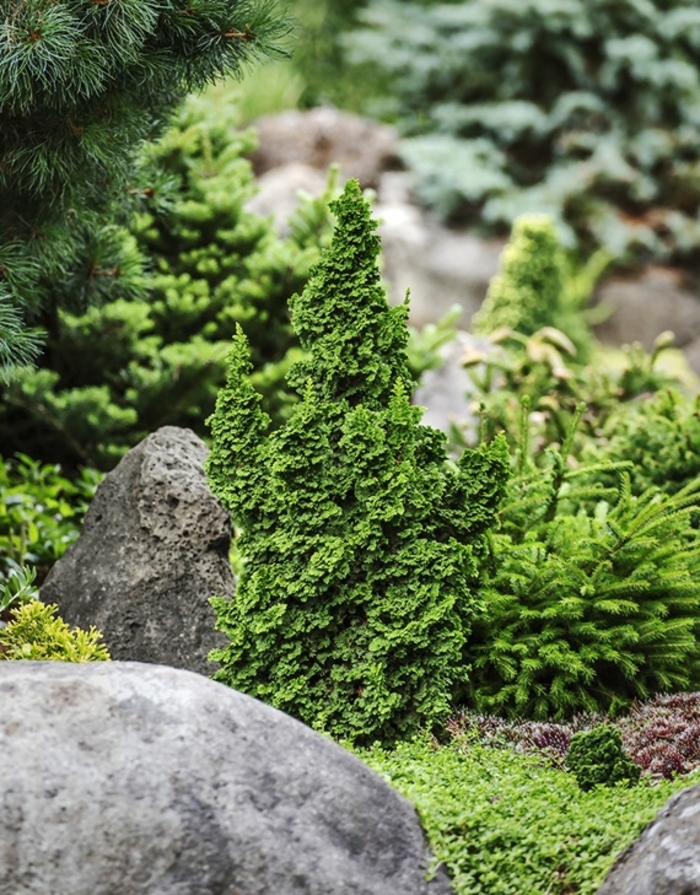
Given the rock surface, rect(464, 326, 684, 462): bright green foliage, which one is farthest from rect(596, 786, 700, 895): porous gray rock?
the rock surface

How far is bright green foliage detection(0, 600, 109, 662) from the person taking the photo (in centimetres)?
398

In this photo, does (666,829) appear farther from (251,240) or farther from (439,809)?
(251,240)

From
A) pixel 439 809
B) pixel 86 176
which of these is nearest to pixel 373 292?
pixel 86 176

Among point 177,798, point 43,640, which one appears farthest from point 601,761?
point 43,640

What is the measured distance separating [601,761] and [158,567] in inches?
71.8

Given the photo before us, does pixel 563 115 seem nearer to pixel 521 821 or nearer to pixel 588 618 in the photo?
pixel 588 618

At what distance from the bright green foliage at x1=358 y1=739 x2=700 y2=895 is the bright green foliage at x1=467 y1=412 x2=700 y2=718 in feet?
1.86

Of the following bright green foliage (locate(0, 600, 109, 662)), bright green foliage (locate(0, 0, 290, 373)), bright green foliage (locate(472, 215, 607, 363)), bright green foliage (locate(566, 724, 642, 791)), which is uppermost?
bright green foliage (locate(472, 215, 607, 363))

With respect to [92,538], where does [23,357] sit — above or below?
above

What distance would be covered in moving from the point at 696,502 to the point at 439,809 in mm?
2740

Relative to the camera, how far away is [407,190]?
14.1m

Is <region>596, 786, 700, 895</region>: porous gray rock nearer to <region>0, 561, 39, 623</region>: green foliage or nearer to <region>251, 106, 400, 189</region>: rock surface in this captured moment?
<region>0, 561, 39, 623</region>: green foliage

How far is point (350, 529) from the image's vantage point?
4.03 metres

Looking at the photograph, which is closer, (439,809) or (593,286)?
(439,809)
